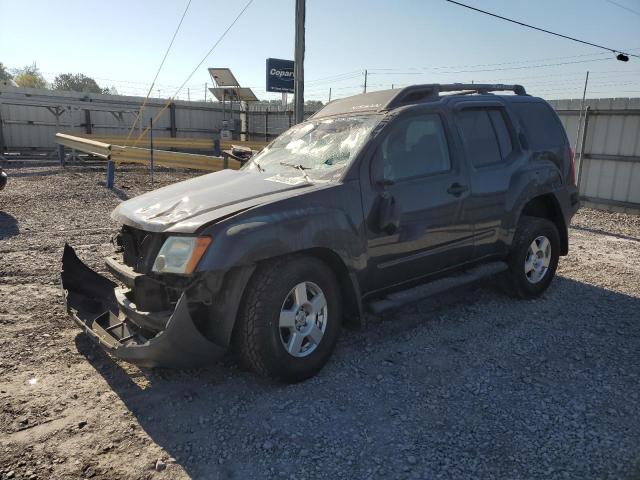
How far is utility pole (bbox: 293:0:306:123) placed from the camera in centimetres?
977

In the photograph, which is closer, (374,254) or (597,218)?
(374,254)

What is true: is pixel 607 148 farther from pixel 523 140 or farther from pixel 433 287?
pixel 433 287

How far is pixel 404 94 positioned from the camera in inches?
177

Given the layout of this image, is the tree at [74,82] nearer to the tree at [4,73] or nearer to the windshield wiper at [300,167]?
the tree at [4,73]

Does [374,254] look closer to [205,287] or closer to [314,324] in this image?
[314,324]

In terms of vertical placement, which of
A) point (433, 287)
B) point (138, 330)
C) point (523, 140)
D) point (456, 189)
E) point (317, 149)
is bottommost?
point (138, 330)

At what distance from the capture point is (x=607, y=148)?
36.5 feet

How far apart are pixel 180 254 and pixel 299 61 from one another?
7.59 meters

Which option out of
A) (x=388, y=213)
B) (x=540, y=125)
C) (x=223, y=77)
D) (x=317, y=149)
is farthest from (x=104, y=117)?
(x=388, y=213)

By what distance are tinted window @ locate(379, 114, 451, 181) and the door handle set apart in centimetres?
16

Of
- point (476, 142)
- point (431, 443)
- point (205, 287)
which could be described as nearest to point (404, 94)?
point (476, 142)

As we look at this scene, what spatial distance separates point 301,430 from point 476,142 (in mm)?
3055

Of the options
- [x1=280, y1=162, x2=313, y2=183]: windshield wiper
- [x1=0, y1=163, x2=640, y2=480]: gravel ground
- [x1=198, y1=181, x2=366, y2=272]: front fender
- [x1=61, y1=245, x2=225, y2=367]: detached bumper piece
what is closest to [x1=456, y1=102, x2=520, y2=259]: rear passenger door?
[x1=0, y1=163, x2=640, y2=480]: gravel ground

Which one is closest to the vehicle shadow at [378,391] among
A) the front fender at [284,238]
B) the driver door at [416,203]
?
the driver door at [416,203]
